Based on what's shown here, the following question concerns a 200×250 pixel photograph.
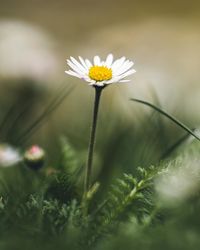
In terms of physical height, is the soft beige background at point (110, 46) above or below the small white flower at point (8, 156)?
above

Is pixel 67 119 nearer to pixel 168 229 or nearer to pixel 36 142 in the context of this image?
pixel 36 142

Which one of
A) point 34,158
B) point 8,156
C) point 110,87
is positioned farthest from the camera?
point 110,87

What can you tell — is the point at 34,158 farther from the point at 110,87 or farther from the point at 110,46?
the point at 110,46

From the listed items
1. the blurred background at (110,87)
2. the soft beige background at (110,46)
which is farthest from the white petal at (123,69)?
the soft beige background at (110,46)

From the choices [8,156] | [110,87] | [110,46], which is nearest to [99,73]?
[8,156]

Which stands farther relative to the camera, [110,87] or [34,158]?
[110,87]

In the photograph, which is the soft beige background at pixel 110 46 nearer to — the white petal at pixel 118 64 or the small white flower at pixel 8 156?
the small white flower at pixel 8 156

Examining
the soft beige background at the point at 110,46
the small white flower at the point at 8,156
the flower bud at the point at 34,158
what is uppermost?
the soft beige background at the point at 110,46
